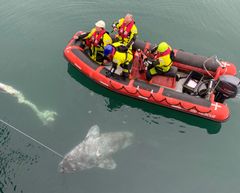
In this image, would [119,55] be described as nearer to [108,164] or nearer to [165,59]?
[165,59]

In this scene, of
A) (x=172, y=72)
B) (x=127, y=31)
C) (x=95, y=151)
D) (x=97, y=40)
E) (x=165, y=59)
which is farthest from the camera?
(x=127, y=31)

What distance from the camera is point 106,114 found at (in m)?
10.1

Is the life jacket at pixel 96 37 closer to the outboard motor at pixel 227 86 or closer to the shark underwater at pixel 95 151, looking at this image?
the shark underwater at pixel 95 151

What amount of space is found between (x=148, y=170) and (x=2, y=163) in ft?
13.2

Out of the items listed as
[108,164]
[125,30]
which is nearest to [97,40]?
[125,30]

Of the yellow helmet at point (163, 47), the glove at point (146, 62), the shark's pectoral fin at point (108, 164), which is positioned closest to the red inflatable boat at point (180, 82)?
the glove at point (146, 62)

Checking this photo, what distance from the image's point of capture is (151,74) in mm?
10219

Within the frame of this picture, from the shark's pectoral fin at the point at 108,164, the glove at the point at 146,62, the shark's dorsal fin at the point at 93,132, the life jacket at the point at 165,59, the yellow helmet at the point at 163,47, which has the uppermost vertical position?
the yellow helmet at the point at 163,47

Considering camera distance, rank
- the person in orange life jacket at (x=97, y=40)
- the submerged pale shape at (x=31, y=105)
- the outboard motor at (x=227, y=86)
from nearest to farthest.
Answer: the outboard motor at (x=227, y=86)
the submerged pale shape at (x=31, y=105)
the person in orange life jacket at (x=97, y=40)

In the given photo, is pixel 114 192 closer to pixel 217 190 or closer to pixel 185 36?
pixel 217 190

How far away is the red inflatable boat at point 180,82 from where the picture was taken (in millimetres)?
9461

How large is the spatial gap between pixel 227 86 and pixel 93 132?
4.14 metres

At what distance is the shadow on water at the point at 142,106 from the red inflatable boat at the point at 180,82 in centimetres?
33

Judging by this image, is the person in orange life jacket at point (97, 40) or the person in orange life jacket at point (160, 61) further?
the person in orange life jacket at point (97, 40)
